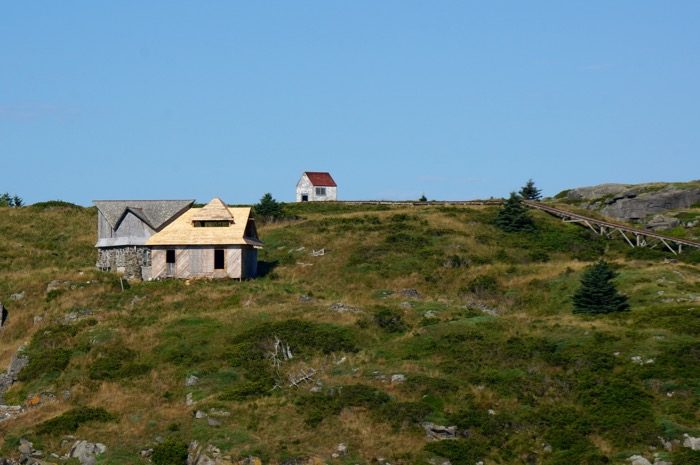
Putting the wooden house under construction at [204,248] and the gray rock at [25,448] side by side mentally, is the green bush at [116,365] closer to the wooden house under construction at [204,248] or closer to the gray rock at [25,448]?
the gray rock at [25,448]

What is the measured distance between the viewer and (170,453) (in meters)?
39.4

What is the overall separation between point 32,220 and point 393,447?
6041 cm

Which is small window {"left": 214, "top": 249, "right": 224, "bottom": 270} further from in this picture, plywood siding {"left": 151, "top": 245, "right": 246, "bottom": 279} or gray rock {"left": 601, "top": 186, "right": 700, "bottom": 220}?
gray rock {"left": 601, "top": 186, "right": 700, "bottom": 220}

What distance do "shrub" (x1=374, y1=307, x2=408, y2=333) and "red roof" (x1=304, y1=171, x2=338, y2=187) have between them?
5799 cm

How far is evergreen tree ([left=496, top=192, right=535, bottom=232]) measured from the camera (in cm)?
8306

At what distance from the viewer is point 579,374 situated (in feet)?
151

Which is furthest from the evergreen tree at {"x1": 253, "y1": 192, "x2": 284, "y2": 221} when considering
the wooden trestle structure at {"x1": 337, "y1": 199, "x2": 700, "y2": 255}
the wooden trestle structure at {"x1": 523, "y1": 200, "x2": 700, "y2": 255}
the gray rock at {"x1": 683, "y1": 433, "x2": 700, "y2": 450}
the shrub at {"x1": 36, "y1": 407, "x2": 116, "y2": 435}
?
the gray rock at {"x1": 683, "y1": 433, "x2": 700, "y2": 450}

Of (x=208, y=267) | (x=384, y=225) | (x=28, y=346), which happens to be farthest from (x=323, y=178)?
(x=28, y=346)

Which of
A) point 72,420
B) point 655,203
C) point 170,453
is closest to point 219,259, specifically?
point 72,420

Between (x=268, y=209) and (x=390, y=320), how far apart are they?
128 feet

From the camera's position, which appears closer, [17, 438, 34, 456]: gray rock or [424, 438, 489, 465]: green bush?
[424, 438, 489, 465]: green bush

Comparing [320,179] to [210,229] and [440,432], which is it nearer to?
[210,229]

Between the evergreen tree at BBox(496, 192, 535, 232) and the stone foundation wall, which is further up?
the evergreen tree at BBox(496, 192, 535, 232)

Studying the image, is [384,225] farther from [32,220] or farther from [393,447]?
[393,447]
